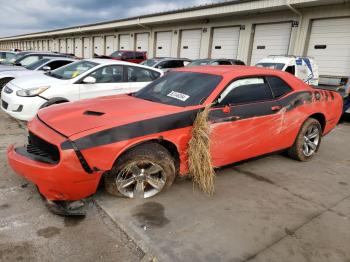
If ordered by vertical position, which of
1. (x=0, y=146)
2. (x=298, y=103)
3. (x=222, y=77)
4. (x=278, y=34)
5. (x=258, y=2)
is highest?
(x=258, y=2)

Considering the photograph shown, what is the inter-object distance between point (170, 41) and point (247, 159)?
20.2m

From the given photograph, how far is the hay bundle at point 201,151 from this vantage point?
3.56 metres

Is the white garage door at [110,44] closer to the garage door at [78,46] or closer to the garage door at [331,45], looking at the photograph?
the garage door at [78,46]

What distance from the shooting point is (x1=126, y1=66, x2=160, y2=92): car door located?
7270 millimetres

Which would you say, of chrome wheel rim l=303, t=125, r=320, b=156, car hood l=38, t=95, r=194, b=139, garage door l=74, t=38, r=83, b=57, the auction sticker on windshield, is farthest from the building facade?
garage door l=74, t=38, r=83, b=57

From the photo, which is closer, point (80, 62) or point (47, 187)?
point (47, 187)

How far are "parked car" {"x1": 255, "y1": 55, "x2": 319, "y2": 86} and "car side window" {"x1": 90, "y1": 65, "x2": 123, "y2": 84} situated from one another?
678cm

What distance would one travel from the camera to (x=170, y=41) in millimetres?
23094

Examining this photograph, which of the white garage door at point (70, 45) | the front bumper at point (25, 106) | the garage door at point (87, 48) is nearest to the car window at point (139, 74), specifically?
the front bumper at point (25, 106)

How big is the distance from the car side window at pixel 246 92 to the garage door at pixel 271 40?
12.4 meters

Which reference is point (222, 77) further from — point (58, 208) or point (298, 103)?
point (58, 208)

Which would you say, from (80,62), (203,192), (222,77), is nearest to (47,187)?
(203,192)

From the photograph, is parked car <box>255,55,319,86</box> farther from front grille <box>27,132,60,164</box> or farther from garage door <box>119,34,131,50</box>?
garage door <box>119,34,131,50</box>

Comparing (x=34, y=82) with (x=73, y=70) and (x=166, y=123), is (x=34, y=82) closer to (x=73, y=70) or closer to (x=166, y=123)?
(x=73, y=70)
